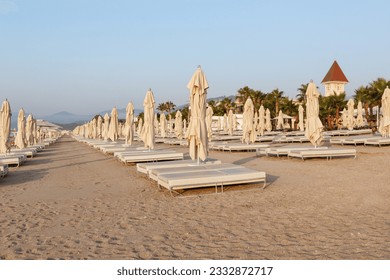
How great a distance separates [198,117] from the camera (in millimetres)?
9648

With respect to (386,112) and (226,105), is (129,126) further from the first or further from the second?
(226,105)

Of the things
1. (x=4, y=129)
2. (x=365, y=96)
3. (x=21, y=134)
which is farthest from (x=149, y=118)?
(x=365, y=96)

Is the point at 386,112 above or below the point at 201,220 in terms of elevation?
above

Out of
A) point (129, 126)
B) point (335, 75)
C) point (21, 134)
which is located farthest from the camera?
point (335, 75)

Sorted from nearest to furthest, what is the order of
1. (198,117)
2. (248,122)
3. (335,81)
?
(198,117) < (248,122) < (335,81)

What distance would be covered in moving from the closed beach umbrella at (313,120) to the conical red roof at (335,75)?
61378mm

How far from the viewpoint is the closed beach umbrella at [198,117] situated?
9.51 metres

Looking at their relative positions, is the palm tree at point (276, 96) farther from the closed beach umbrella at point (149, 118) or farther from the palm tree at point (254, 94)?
the closed beach umbrella at point (149, 118)

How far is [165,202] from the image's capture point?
721 centimetres

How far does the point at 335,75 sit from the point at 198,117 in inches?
2721

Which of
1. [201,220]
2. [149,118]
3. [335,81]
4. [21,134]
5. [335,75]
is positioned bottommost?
[201,220]

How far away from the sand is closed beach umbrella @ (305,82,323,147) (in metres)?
4.61

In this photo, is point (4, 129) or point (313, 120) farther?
point (4, 129)
